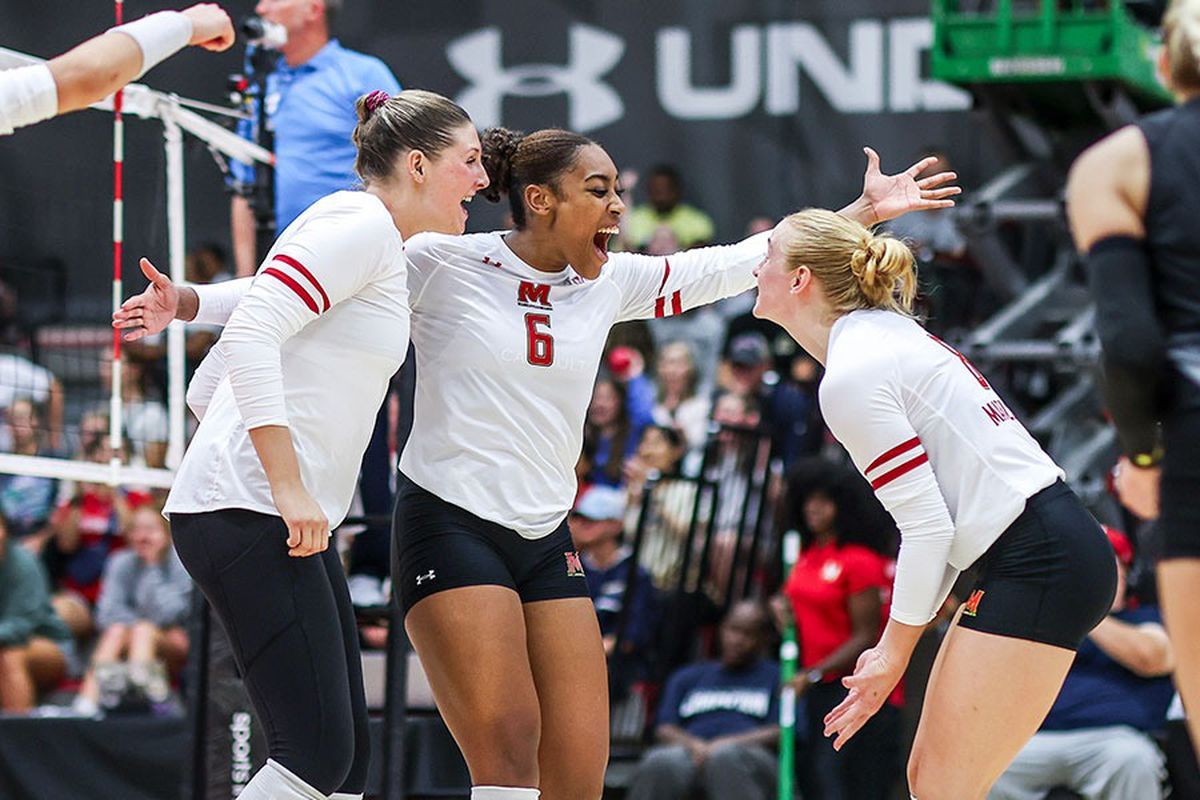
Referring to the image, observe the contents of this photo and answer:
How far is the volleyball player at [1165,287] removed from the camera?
309cm

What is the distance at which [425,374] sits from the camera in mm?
4160

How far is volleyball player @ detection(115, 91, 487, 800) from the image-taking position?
354 centimetres

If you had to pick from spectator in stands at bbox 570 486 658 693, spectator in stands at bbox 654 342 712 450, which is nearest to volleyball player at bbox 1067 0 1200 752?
spectator in stands at bbox 570 486 658 693

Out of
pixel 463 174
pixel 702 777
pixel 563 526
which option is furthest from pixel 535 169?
pixel 702 777

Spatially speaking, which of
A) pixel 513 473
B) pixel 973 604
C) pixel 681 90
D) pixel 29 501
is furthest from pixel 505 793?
pixel 681 90

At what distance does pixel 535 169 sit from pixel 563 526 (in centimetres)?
85

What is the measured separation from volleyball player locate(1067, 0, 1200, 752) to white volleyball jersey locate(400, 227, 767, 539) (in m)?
1.38

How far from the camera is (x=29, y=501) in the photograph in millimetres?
10133

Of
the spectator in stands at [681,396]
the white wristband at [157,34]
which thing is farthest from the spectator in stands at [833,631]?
the white wristband at [157,34]

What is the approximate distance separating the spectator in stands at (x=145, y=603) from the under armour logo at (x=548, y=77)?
14.8ft

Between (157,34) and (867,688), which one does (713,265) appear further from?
(157,34)

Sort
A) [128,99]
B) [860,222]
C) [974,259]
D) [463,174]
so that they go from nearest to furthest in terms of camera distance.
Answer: [463,174] → [860,222] → [128,99] → [974,259]

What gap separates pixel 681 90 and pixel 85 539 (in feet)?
17.0

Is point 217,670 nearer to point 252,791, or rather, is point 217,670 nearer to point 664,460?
point 252,791
